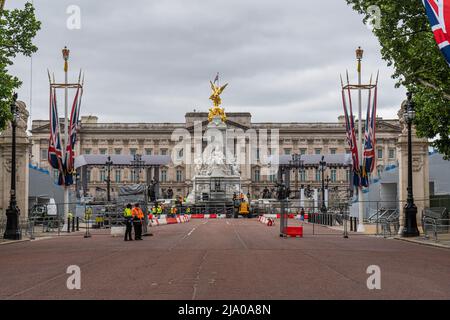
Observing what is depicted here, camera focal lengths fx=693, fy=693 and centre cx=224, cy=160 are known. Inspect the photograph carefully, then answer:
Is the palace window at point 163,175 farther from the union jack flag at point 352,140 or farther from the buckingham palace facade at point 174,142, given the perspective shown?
the union jack flag at point 352,140

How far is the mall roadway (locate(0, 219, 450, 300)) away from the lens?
12109 mm

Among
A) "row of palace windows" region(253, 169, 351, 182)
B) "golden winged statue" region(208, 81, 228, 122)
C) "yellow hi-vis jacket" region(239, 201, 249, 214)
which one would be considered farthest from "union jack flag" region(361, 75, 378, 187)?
"row of palace windows" region(253, 169, 351, 182)

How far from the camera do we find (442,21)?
17625mm

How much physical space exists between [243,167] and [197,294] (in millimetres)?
136722

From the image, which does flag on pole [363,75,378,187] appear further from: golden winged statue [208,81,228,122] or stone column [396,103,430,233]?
golden winged statue [208,81,228,122]

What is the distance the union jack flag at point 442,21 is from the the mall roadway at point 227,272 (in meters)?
5.59

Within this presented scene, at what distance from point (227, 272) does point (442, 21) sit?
841 centimetres

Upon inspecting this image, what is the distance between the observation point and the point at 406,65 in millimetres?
27094

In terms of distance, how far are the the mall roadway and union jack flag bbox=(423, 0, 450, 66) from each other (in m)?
5.59

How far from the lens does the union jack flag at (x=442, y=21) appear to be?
57.3 feet

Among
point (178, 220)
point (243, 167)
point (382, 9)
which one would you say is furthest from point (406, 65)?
point (243, 167)

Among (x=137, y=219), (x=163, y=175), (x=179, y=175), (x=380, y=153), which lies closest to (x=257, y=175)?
(x=179, y=175)

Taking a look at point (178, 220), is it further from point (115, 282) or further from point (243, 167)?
point (243, 167)
